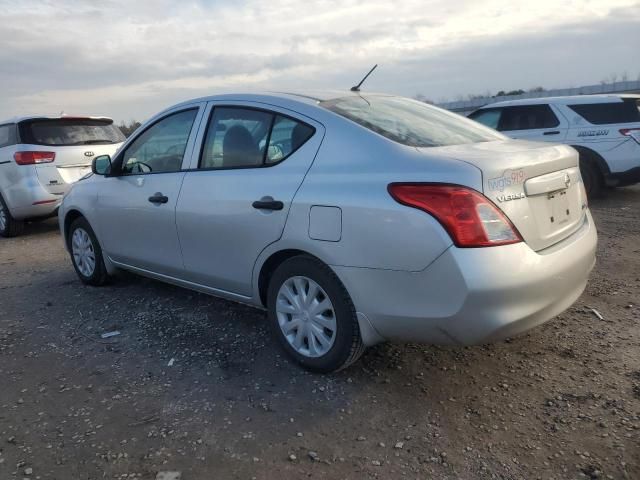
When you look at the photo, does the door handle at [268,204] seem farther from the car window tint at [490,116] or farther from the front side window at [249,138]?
the car window tint at [490,116]

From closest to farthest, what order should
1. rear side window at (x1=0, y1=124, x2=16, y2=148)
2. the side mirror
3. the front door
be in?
the front door, the side mirror, rear side window at (x1=0, y1=124, x2=16, y2=148)

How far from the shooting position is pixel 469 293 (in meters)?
2.56

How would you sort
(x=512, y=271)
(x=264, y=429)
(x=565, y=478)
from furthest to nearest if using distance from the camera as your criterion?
(x=264, y=429)
(x=512, y=271)
(x=565, y=478)

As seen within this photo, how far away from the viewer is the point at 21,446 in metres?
2.75

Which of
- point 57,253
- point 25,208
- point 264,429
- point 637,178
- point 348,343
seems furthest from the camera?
point 637,178

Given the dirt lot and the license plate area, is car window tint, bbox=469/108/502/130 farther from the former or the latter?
the license plate area

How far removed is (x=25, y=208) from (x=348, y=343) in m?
6.26

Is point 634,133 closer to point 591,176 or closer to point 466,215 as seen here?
point 591,176

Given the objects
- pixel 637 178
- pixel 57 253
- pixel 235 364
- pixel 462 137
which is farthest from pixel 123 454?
pixel 637 178

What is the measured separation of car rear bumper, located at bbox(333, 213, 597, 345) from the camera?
257 centimetres

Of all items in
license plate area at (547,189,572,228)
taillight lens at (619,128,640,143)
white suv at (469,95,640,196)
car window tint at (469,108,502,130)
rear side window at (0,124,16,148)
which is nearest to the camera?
license plate area at (547,189,572,228)

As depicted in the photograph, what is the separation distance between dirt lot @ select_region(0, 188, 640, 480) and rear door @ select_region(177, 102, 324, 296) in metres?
0.58

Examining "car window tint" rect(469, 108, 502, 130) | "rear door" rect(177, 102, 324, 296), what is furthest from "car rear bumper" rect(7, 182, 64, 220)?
"car window tint" rect(469, 108, 502, 130)

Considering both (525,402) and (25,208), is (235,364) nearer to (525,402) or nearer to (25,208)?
(525,402)
